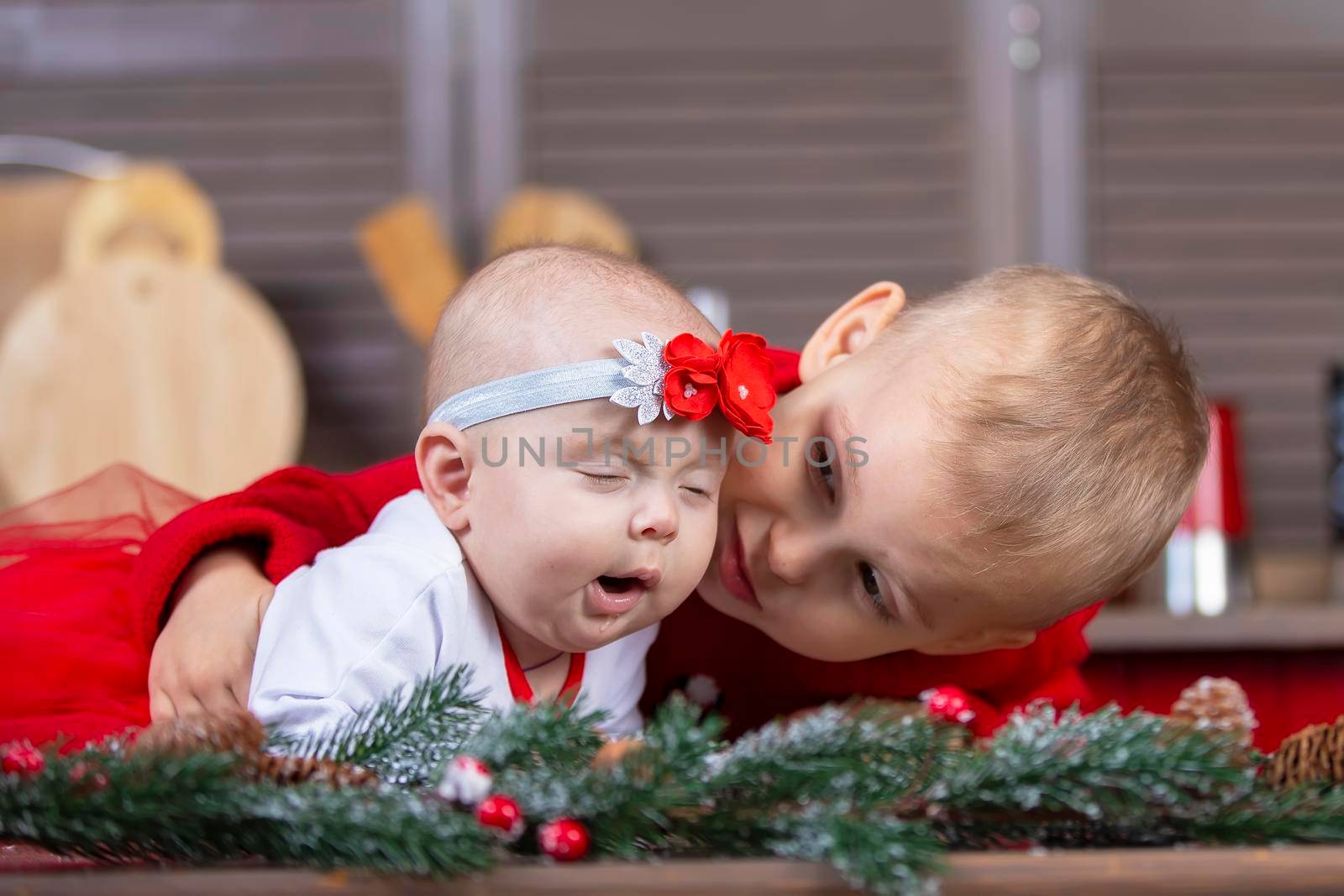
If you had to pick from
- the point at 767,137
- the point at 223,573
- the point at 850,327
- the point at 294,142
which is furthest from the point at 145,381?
the point at 850,327

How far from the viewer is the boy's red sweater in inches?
37.4

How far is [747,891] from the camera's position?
0.48m

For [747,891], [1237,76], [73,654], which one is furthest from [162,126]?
[747,891]

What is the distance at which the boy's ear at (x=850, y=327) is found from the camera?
952mm

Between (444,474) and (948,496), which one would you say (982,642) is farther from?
(444,474)

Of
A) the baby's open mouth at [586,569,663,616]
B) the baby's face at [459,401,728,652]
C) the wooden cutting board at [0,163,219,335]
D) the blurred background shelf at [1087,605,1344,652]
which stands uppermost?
the wooden cutting board at [0,163,219,335]

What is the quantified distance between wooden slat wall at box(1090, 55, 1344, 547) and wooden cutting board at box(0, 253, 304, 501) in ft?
4.68

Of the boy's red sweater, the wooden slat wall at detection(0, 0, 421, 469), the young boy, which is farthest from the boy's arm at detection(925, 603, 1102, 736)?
the wooden slat wall at detection(0, 0, 421, 469)

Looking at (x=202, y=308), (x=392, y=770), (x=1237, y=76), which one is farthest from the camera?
(x=1237, y=76)

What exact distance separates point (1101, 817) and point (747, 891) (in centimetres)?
17

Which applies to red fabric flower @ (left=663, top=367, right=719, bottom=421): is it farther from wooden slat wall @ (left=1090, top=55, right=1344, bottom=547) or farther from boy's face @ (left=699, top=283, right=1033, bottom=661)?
wooden slat wall @ (left=1090, top=55, right=1344, bottom=547)

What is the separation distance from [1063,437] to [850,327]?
0.23 metres

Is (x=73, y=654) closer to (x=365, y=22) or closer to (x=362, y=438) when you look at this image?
(x=362, y=438)

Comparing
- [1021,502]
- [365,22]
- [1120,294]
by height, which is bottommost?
[1021,502]
